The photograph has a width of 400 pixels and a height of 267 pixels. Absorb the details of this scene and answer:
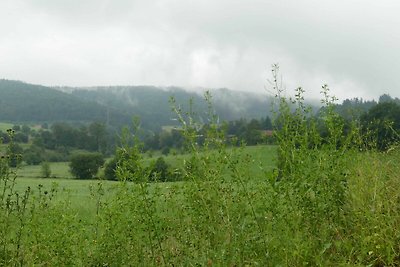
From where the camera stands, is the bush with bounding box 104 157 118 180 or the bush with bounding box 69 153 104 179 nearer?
the bush with bounding box 104 157 118 180

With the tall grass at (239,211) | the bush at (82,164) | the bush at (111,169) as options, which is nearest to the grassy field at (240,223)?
the tall grass at (239,211)

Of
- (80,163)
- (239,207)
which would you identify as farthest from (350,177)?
(80,163)

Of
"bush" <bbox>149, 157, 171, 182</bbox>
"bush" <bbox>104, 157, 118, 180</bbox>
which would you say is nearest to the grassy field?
"bush" <bbox>149, 157, 171, 182</bbox>

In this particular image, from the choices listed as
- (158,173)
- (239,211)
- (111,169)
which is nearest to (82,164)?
(111,169)

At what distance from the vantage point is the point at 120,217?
19.1ft

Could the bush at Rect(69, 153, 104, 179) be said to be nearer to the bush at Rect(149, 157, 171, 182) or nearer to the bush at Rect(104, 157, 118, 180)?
the bush at Rect(104, 157, 118, 180)

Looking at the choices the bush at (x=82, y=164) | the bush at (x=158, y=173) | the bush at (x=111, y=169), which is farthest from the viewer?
the bush at (x=82, y=164)

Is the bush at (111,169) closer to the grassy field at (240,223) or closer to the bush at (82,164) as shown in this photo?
the grassy field at (240,223)

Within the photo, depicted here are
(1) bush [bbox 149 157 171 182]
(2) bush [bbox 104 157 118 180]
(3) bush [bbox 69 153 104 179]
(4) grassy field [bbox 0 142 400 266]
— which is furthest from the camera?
(3) bush [bbox 69 153 104 179]

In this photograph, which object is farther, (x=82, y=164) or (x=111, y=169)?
(x=82, y=164)

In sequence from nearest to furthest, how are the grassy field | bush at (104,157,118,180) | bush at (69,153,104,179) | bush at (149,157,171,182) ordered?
the grassy field
bush at (149,157,171,182)
bush at (104,157,118,180)
bush at (69,153,104,179)

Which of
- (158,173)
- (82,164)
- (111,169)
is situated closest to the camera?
(158,173)

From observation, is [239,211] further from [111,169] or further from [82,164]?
[82,164]

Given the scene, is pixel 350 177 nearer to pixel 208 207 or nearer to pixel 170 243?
pixel 208 207
